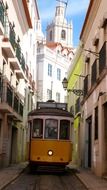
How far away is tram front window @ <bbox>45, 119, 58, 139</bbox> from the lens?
63.8ft

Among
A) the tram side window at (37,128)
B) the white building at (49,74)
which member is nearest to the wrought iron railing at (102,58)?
the tram side window at (37,128)

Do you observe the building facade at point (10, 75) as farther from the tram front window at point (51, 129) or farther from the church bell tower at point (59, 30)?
the church bell tower at point (59, 30)

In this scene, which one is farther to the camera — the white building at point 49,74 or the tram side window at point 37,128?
the white building at point 49,74

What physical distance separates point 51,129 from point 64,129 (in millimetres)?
618

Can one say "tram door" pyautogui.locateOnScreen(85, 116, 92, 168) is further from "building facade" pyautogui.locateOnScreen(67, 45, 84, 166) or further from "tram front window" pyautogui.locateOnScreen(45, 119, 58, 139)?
"tram front window" pyautogui.locateOnScreen(45, 119, 58, 139)

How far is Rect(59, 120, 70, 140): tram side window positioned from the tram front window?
0.79 ft

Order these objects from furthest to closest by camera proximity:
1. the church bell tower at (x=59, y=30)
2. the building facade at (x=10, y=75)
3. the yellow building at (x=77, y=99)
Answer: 1. the church bell tower at (x=59, y=30)
2. the yellow building at (x=77, y=99)
3. the building facade at (x=10, y=75)

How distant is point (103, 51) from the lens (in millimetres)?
17188

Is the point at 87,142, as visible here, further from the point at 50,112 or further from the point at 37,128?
the point at 37,128

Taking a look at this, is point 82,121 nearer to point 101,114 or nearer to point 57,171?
point 57,171

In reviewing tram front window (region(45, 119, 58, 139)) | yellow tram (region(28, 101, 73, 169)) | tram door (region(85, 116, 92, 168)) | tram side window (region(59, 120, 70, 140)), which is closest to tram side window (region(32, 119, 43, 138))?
yellow tram (region(28, 101, 73, 169))

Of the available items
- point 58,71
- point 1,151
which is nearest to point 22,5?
point 1,151

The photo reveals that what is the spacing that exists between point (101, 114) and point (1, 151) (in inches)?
252

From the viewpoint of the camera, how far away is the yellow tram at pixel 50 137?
1903 centimetres
